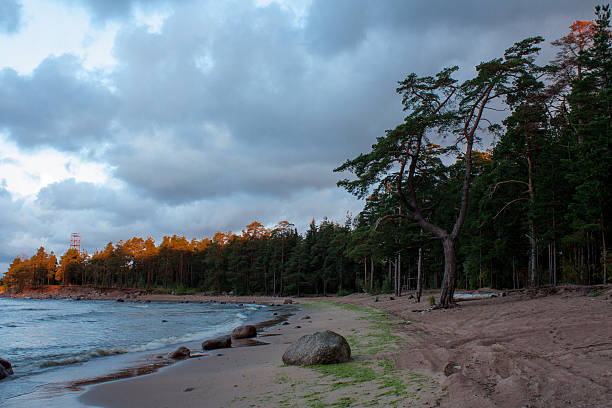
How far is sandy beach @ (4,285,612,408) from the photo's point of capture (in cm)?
469

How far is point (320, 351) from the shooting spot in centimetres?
799

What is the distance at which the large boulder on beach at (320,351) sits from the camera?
7.93m

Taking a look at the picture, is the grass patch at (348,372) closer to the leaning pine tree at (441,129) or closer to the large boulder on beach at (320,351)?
the large boulder on beach at (320,351)

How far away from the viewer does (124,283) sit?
99875 mm

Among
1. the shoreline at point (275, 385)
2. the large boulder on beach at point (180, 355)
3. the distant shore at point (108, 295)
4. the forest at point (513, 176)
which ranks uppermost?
the forest at point (513, 176)

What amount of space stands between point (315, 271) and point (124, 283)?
63225mm

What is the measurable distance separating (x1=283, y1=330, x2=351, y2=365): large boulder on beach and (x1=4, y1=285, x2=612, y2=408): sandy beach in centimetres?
39

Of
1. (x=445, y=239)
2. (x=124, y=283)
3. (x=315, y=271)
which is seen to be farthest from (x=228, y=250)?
(x=445, y=239)

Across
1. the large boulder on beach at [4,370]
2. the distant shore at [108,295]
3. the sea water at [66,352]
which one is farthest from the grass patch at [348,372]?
the distant shore at [108,295]

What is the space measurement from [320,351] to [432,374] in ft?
8.56

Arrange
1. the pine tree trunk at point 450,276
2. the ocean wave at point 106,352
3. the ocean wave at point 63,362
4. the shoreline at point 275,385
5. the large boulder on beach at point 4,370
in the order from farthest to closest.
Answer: the pine tree trunk at point 450,276, the ocean wave at point 106,352, the ocean wave at point 63,362, the large boulder on beach at point 4,370, the shoreline at point 275,385

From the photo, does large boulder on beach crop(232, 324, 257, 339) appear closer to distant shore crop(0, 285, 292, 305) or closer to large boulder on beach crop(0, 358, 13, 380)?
large boulder on beach crop(0, 358, 13, 380)

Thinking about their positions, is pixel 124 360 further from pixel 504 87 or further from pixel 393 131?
pixel 504 87

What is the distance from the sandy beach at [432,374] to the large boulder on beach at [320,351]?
1.29 feet
